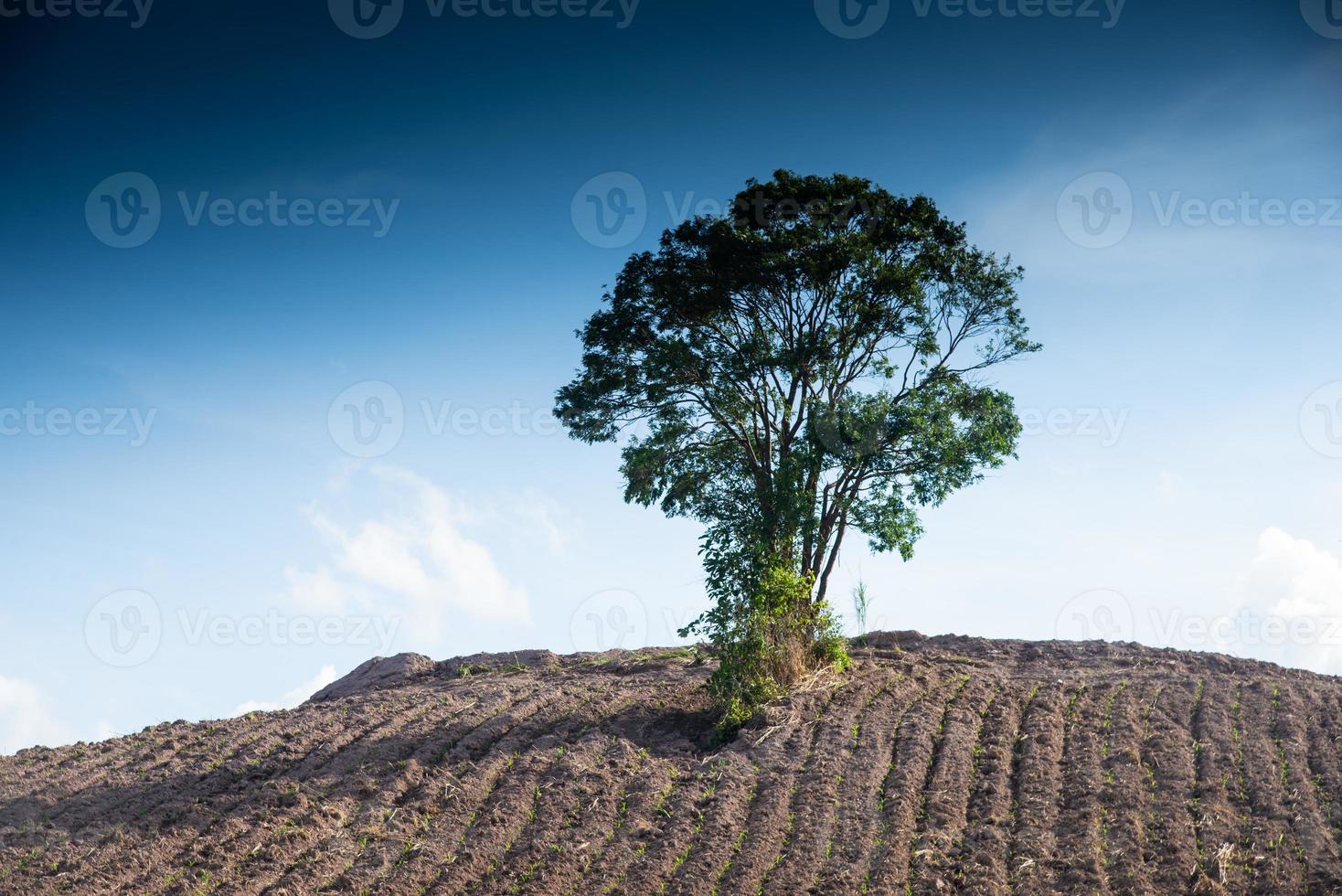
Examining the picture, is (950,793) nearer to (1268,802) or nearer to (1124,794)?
(1124,794)

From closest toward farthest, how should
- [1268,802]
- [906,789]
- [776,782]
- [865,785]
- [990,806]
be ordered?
[1268,802] < [990,806] < [906,789] < [865,785] < [776,782]

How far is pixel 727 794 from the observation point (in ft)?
33.1

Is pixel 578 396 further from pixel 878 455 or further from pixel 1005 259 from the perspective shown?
pixel 1005 259

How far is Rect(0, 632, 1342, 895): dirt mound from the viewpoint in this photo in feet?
28.9

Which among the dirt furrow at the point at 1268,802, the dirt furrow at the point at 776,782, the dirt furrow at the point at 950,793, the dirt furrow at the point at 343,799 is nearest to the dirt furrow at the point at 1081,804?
the dirt furrow at the point at 950,793

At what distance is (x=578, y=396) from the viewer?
1576 cm

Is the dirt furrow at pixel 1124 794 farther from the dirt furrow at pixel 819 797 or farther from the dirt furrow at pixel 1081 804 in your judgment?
the dirt furrow at pixel 819 797

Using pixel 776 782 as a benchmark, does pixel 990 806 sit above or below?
below

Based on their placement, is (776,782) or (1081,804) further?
(776,782)

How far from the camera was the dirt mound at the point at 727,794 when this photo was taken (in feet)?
28.9

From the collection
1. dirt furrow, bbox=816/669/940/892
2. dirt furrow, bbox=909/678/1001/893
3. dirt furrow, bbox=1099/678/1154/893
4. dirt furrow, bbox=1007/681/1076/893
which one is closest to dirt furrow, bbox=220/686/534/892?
dirt furrow, bbox=816/669/940/892

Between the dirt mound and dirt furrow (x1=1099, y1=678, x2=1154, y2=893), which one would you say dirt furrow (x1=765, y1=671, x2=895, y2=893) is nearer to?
the dirt mound

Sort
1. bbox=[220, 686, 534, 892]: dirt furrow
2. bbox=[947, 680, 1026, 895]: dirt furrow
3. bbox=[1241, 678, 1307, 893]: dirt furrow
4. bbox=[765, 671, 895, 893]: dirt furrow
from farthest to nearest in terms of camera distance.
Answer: bbox=[220, 686, 534, 892]: dirt furrow, bbox=[765, 671, 895, 893]: dirt furrow, bbox=[947, 680, 1026, 895]: dirt furrow, bbox=[1241, 678, 1307, 893]: dirt furrow

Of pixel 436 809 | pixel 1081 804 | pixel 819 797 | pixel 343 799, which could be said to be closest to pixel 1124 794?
pixel 1081 804
